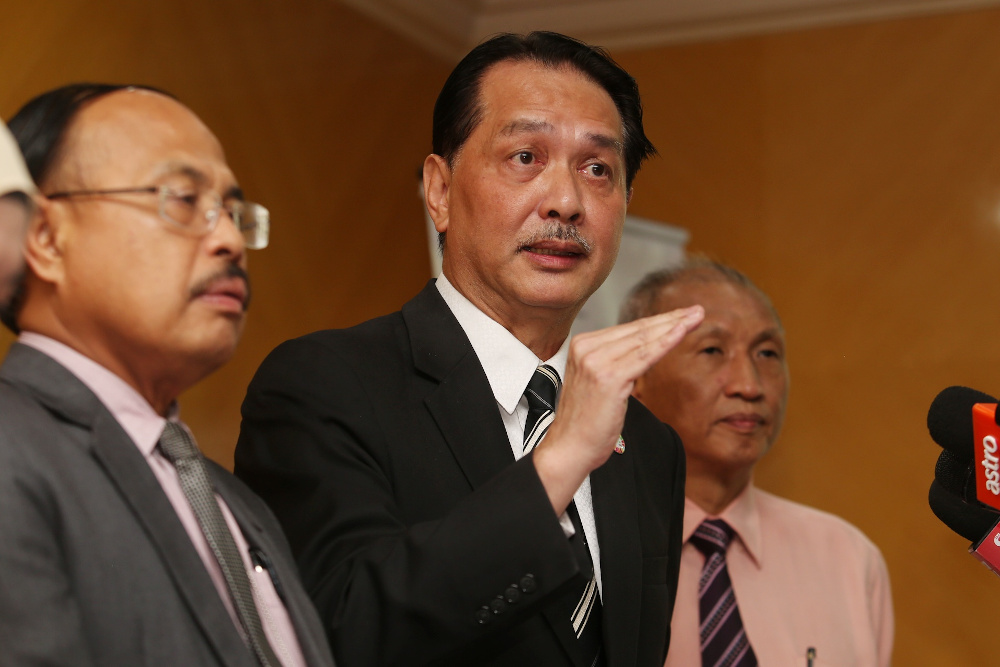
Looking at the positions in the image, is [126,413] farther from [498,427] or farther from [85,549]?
[498,427]

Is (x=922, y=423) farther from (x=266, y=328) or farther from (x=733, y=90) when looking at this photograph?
(x=266, y=328)

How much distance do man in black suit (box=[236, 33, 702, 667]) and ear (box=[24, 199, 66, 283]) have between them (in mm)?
443

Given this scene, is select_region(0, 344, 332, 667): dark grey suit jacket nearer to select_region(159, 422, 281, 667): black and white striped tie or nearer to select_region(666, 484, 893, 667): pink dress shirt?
select_region(159, 422, 281, 667): black and white striped tie

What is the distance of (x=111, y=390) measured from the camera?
1050 millimetres

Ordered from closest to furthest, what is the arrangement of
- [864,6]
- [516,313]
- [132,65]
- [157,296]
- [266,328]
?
[157,296] → [516,313] → [132,65] → [266,328] → [864,6]

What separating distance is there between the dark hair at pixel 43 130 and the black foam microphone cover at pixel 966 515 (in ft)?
3.52

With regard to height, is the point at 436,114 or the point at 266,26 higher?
the point at 266,26

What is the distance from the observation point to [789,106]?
4129 mm

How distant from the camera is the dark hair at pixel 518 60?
176 centimetres

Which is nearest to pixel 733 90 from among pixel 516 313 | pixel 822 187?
pixel 822 187

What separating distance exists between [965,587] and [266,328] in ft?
8.17

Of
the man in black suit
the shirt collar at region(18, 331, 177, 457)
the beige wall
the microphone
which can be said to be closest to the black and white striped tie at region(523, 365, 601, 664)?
the man in black suit

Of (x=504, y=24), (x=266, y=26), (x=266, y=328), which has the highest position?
(x=504, y=24)

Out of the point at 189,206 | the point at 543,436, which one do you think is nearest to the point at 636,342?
the point at 543,436
